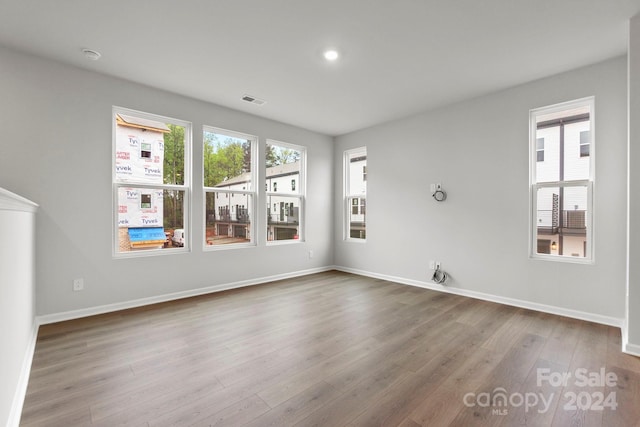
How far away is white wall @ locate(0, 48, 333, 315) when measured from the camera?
9.78ft

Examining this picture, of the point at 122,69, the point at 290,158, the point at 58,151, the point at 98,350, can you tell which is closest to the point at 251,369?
the point at 98,350

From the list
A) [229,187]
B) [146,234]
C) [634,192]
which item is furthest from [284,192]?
[634,192]

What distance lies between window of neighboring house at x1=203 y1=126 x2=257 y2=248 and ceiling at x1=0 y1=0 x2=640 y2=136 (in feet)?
2.92

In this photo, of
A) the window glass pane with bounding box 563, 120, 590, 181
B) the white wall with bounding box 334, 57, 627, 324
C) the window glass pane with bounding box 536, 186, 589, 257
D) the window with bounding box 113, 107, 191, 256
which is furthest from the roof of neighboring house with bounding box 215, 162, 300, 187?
the window glass pane with bounding box 563, 120, 590, 181

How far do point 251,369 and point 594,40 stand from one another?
13.7 feet

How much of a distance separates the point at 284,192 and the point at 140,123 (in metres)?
2.42

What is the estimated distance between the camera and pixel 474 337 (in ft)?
9.21

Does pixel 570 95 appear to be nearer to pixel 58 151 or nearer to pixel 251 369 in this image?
pixel 251 369

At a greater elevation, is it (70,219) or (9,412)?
(70,219)

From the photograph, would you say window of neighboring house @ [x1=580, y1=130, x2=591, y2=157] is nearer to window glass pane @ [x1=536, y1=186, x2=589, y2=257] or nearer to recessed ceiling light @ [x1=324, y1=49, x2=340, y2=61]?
window glass pane @ [x1=536, y1=186, x2=589, y2=257]

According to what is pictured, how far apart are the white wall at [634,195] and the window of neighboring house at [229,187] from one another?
444cm

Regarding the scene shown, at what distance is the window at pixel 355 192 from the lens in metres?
5.70

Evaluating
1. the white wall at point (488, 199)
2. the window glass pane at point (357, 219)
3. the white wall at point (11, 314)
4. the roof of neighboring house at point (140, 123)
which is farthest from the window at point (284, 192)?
the white wall at point (11, 314)

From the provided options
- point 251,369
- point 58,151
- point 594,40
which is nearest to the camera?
point 251,369
